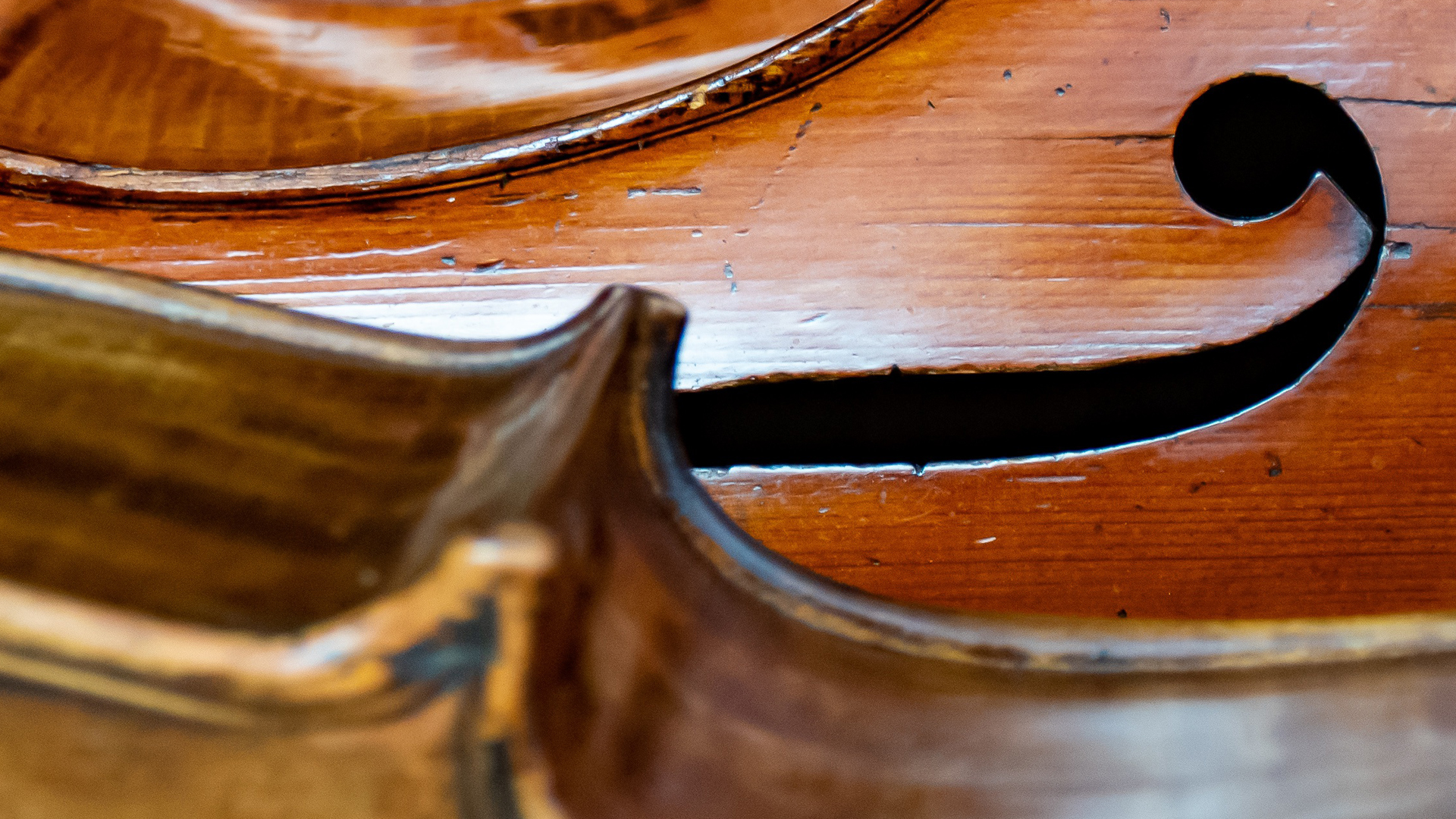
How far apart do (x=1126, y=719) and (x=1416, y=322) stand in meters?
0.35

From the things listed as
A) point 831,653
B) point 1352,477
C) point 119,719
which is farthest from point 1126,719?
point 1352,477

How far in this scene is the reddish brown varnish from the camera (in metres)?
0.40

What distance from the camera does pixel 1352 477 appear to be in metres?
0.41

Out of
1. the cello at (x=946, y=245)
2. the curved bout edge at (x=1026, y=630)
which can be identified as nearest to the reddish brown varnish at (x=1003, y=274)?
the cello at (x=946, y=245)

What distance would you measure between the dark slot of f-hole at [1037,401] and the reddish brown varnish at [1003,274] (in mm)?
15

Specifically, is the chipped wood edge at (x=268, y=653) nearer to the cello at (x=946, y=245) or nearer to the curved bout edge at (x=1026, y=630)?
the curved bout edge at (x=1026, y=630)

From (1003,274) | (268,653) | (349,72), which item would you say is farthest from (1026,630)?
(349,72)

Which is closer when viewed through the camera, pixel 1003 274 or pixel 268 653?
pixel 268 653

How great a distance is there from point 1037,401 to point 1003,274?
7 cm

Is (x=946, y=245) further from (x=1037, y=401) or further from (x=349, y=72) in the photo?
(x=349, y=72)

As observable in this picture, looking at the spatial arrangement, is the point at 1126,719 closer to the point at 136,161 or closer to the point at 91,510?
the point at 91,510

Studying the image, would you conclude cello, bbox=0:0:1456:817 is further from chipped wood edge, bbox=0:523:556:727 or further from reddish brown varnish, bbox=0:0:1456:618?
chipped wood edge, bbox=0:523:556:727

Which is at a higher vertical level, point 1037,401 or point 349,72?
point 349,72

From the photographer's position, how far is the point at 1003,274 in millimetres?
411
